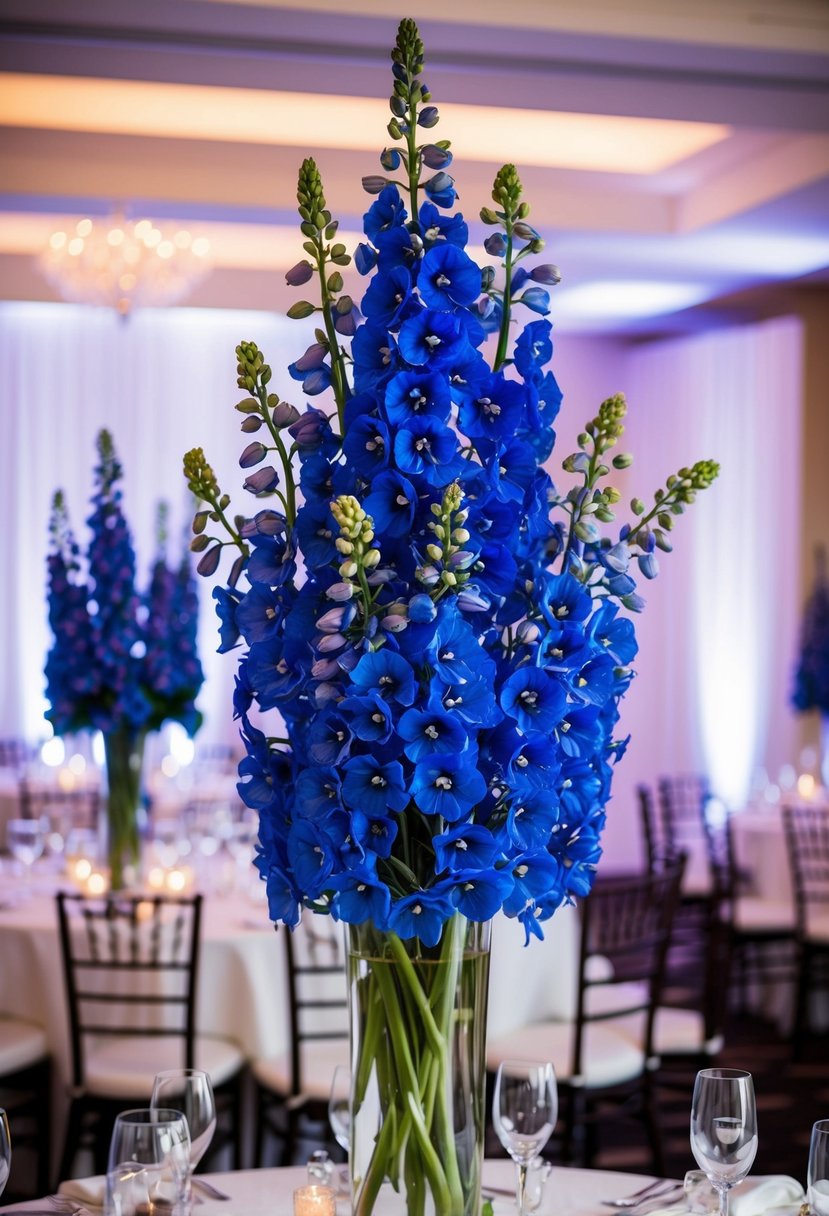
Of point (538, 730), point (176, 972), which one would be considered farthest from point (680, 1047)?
point (538, 730)

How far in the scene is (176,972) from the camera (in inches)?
159

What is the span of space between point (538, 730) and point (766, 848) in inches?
221

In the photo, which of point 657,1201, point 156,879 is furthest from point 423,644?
point 156,879

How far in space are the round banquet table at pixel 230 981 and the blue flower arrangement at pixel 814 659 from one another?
402 centimetres

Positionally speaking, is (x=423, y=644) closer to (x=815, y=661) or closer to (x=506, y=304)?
(x=506, y=304)

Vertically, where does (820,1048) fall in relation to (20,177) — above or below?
below

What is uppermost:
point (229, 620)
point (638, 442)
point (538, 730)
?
point (638, 442)

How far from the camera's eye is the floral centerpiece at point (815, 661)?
26.2 feet

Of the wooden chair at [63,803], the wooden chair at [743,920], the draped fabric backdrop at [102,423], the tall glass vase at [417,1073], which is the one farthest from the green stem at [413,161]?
the draped fabric backdrop at [102,423]

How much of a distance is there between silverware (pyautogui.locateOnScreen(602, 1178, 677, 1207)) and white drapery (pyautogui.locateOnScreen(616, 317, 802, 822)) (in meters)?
7.67

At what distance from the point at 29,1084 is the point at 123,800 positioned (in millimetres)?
803

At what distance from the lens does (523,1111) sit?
1.81 metres

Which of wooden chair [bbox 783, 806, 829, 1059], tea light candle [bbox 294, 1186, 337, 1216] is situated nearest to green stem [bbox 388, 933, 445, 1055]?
tea light candle [bbox 294, 1186, 337, 1216]

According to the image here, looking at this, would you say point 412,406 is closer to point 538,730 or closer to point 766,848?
point 538,730
